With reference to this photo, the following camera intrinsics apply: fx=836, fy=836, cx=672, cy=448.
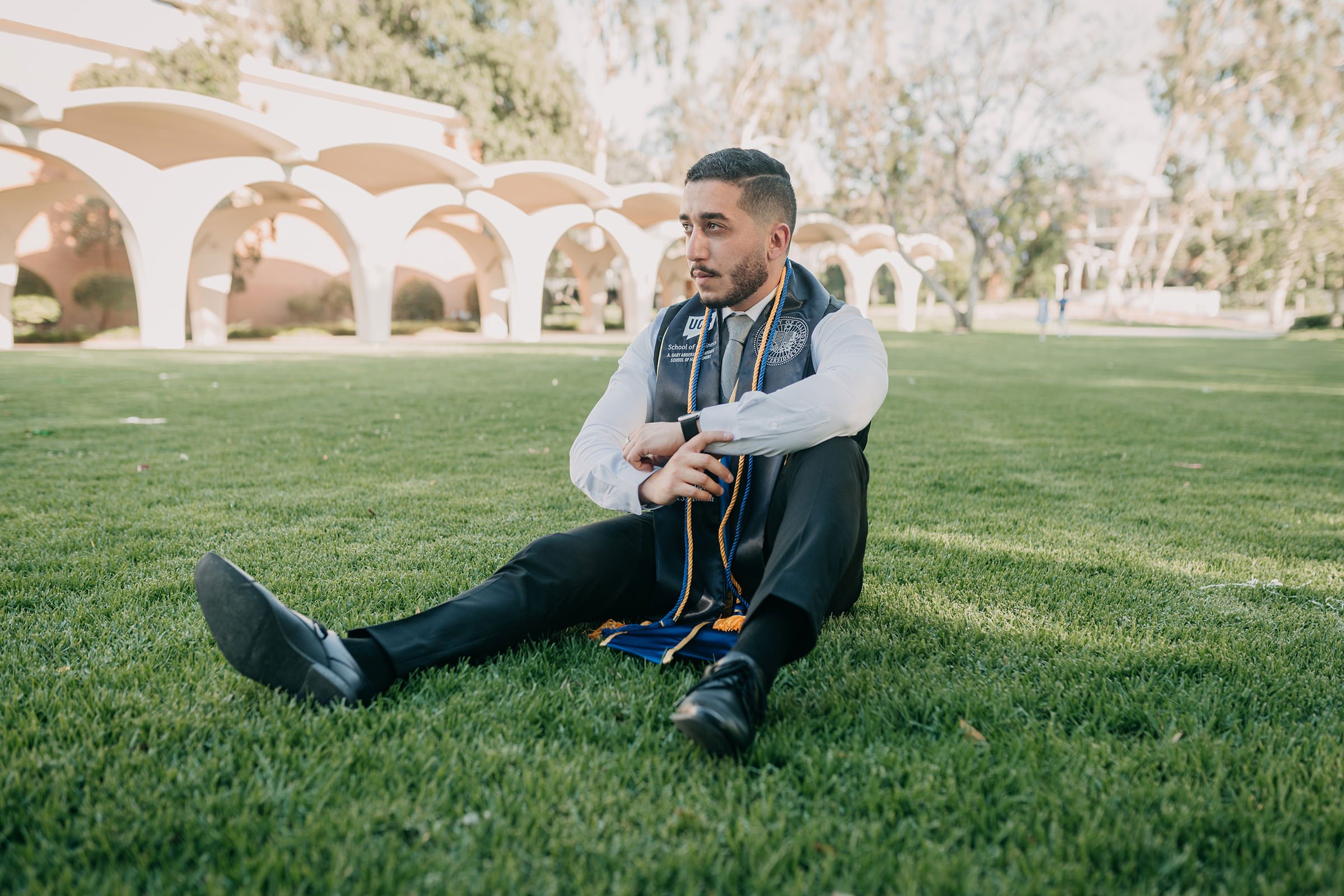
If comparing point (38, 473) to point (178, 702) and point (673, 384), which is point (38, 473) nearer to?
point (178, 702)

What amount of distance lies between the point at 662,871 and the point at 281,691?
1.08 m

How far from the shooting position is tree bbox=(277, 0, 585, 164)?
2761 cm

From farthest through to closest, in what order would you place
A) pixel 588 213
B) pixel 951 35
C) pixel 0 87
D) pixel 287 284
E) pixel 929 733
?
pixel 951 35 < pixel 287 284 < pixel 588 213 < pixel 0 87 < pixel 929 733

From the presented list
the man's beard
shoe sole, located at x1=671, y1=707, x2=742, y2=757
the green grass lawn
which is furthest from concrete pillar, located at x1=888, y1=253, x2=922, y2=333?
shoe sole, located at x1=671, y1=707, x2=742, y2=757

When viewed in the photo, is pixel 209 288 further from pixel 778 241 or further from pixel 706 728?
pixel 706 728

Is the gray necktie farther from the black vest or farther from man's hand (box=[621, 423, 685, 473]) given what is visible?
man's hand (box=[621, 423, 685, 473])

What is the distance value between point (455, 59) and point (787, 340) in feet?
99.3

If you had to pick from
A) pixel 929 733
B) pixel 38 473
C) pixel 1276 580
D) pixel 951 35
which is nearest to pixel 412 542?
pixel 929 733

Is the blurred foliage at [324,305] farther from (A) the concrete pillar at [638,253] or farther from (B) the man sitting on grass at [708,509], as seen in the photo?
(B) the man sitting on grass at [708,509]

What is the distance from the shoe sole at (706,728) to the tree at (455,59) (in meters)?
29.7

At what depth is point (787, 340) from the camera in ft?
8.29

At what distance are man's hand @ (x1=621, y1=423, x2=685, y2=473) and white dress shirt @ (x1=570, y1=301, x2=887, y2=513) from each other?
31mm

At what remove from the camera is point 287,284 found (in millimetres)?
26219

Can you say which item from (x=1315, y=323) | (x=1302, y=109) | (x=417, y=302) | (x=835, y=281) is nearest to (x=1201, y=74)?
(x=1302, y=109)
